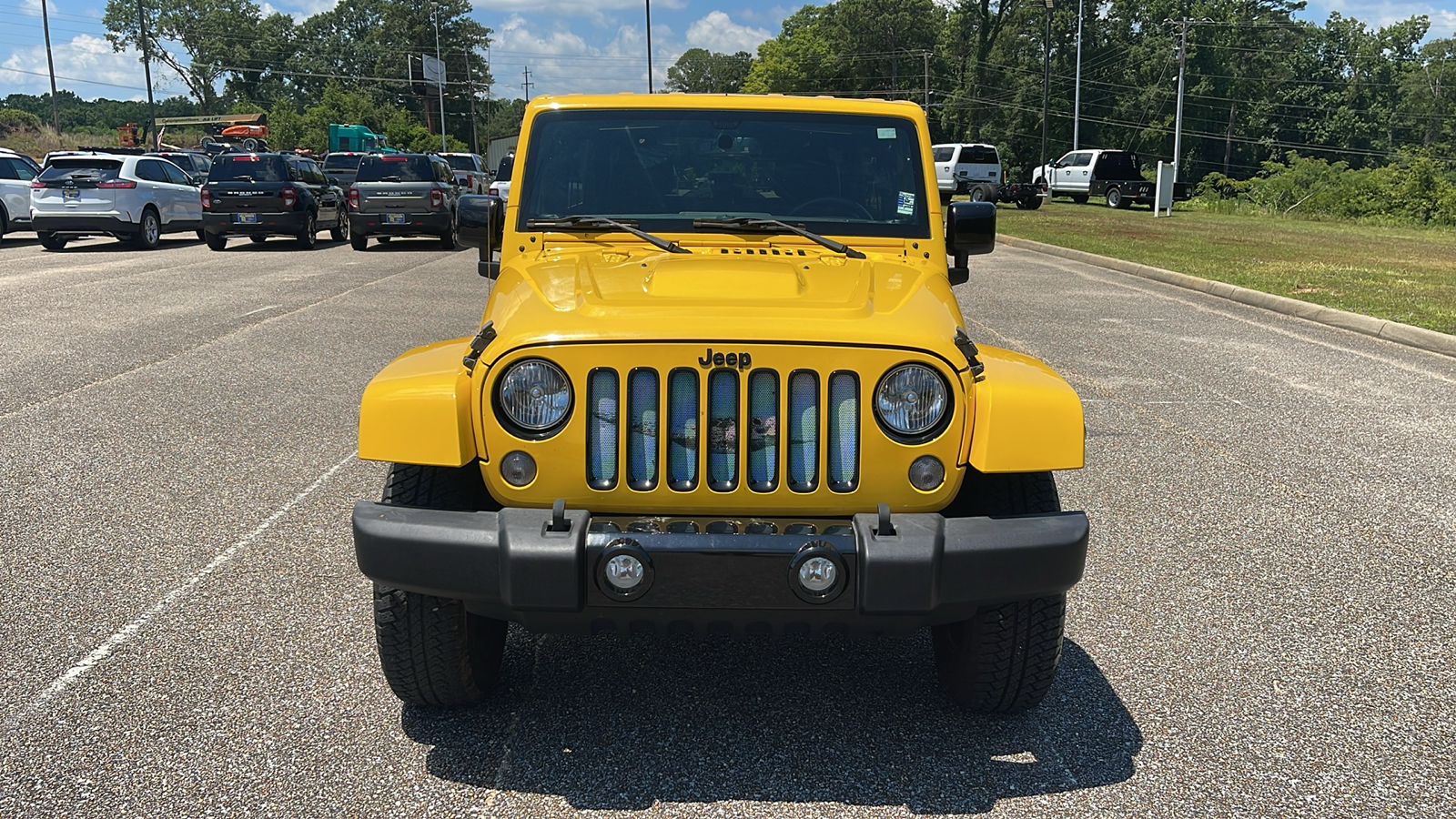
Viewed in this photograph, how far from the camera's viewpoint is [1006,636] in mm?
3355

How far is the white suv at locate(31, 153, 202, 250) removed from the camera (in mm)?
21312

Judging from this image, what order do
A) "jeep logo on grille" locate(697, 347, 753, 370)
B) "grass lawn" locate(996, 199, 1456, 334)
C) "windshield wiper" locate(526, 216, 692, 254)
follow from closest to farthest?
"jeep logo on grille" locate(697, 347, 753, 370), "windshield wiper" locate(526, 216, 692, 254), "grass lawn" locate(996, 199, 1456, 334)

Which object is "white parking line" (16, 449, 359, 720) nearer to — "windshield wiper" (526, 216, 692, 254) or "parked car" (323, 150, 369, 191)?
"windshield wiper" (526, 216, 692, 254)

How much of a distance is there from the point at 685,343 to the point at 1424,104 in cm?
10851

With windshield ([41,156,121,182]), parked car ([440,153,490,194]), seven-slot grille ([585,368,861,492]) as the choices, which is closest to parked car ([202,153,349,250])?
windshield ([41,156,121,182])

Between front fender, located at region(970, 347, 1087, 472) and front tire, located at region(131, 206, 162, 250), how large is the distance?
72.3 ft

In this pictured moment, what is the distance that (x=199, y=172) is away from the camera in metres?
28.4

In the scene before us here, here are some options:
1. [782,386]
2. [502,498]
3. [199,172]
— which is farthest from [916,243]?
[199,172]

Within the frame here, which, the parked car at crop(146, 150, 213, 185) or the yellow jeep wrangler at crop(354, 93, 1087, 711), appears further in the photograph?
the parked car at crop(146, 150, 213, 185)

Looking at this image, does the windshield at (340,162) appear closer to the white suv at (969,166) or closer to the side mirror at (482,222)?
the white suv at (969,166)

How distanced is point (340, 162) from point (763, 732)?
3814 cm

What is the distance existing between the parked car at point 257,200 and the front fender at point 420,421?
782 inches

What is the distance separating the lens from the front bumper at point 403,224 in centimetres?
2169

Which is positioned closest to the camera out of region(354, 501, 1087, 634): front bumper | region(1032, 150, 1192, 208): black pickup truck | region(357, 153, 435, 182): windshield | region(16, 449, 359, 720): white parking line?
region(354, 501, 1087, 634): front bumper
